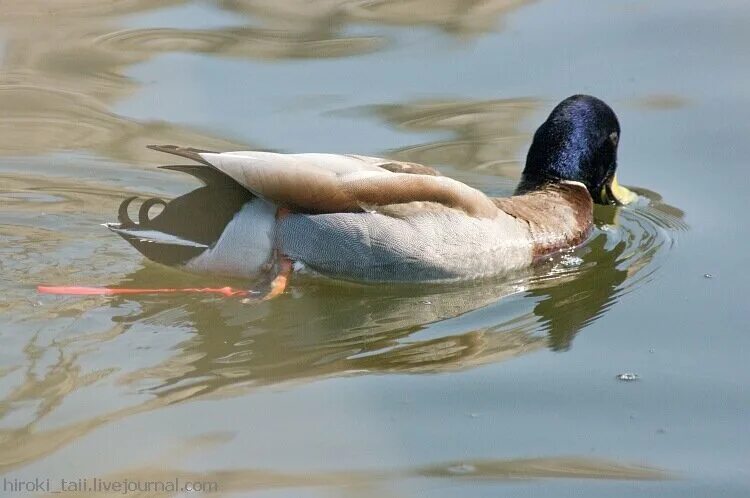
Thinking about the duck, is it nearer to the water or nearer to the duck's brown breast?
the water

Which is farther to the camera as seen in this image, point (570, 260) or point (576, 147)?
point (576, 147)

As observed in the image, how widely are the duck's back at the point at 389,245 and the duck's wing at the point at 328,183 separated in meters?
0.06

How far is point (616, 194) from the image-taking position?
23.6 ft

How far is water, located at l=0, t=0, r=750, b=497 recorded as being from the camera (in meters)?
4.46

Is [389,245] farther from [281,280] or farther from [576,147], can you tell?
[576,147]

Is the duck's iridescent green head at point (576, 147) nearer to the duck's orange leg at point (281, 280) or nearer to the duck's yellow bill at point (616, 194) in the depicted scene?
the duck's yellow bill at point (616, 194)

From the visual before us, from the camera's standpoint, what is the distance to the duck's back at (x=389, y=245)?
19.5 ft

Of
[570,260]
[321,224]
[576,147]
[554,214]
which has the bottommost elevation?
[570,260]

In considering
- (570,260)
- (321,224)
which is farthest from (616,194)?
(321,224)

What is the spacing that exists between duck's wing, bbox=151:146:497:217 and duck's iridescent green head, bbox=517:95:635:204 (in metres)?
1.11

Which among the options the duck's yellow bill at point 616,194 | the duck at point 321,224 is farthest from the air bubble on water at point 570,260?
the duck's yellow bill at point 616,194

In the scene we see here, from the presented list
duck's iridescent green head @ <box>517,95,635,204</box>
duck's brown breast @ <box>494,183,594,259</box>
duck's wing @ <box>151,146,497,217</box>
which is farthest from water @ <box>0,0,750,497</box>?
duck's wing @ <box>151,146,497,217</box>

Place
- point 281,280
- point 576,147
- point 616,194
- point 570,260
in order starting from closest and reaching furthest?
point 281,280 < point 570,260 < point 576,147 < point 616,194

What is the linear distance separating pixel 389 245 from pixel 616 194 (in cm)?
178
